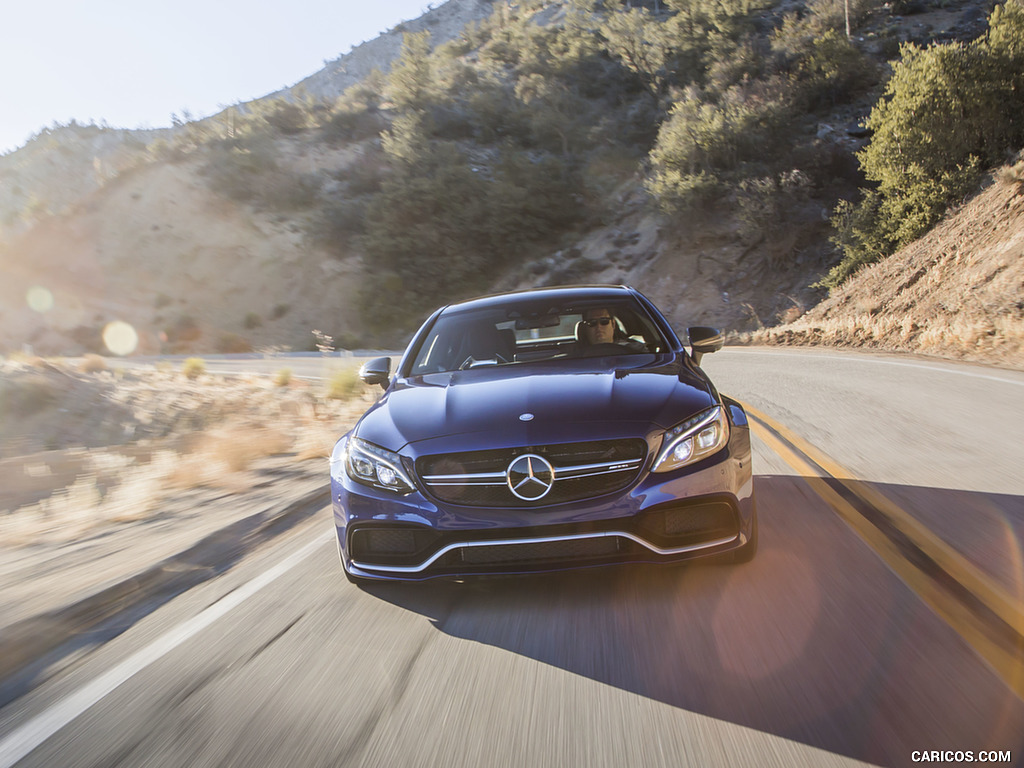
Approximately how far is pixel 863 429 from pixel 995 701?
18.8 ft

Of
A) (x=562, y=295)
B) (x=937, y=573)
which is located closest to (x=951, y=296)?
(x=562, y=295)

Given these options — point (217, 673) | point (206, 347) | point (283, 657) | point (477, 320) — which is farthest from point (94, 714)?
point (206, 347)

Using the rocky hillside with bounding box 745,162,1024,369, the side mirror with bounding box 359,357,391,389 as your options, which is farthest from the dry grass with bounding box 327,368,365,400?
the rocky hillside with bounding box 745,162,1024,369

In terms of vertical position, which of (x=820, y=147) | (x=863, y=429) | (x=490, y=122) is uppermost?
(x=490, y=122)

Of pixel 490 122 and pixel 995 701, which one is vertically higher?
pixel 490 122

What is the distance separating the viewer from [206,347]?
4175 centimetres

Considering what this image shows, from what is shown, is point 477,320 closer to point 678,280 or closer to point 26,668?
point 26,668

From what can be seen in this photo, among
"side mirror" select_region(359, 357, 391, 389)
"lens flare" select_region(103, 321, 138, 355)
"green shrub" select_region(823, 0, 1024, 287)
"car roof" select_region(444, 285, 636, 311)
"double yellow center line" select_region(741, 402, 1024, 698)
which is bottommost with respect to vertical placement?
"lens flare" select_region(103, 321, 138, 355)

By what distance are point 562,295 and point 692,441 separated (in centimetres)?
224

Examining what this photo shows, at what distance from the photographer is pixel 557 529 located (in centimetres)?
362

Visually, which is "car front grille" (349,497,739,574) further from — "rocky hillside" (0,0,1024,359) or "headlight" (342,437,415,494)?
"rocky hillside" (0,0,1024,359)

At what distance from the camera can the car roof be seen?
5809mm

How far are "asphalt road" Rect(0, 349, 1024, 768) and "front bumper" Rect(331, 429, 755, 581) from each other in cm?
24

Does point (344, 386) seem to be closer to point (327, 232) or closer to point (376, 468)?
point (376, 468)
